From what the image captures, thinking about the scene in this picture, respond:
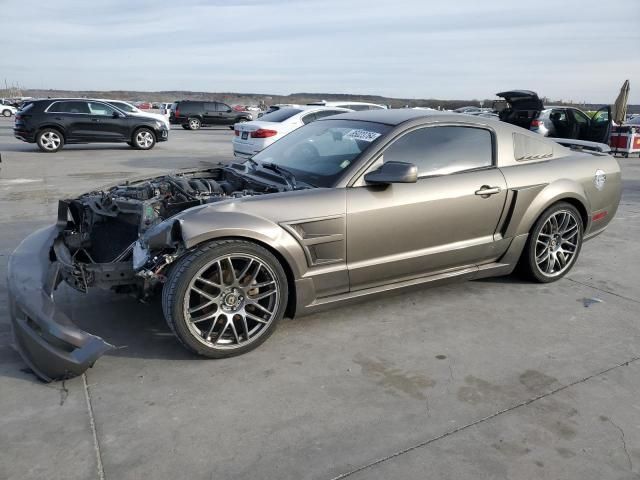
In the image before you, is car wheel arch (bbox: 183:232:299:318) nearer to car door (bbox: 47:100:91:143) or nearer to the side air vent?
the side air vent

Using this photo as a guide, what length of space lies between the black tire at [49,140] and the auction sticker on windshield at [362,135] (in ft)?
43.8

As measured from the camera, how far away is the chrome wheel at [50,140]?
14812 millimetres

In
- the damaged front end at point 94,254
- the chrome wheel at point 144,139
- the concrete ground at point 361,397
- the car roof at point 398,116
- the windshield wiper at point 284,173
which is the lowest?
the concrete ground at point 361,397

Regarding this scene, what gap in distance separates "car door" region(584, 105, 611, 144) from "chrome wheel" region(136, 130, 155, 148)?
12436 mm

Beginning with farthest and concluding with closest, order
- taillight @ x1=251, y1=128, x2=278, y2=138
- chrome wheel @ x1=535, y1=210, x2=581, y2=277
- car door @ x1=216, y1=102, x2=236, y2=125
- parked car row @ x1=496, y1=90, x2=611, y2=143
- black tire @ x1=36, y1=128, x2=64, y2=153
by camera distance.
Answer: car door @ x1=216, y1=102, x2=236, y2=125 → black tire @ x1=36, y1=128, x2=64, y2=153 → parked car row @ x1=496, y1=90, x2=611, y2=143 → taillight @ x1=251, y1=128, x2=278, y2=138 → chrome wheel @ x1=535, y1=210, x2=581, y2=277

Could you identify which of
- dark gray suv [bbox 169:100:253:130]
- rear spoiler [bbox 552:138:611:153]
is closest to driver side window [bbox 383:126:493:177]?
rear spoiler [bbox 552:138:611:153]

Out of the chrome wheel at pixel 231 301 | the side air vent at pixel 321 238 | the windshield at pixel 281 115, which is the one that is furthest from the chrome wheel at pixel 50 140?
the side air vent at pixel 321 238

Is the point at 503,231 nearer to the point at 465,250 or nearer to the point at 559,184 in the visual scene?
the point at 465,250

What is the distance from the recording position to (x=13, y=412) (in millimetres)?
2730

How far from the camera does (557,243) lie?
4723mm

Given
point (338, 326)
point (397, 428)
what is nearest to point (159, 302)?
point (338, 326)

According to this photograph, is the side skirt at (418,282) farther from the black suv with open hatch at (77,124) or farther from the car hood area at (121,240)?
the black suv with open hatch at (77,124)

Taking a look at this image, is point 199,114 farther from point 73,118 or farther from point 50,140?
point 50,140

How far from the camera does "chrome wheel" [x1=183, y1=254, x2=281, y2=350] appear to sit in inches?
128
